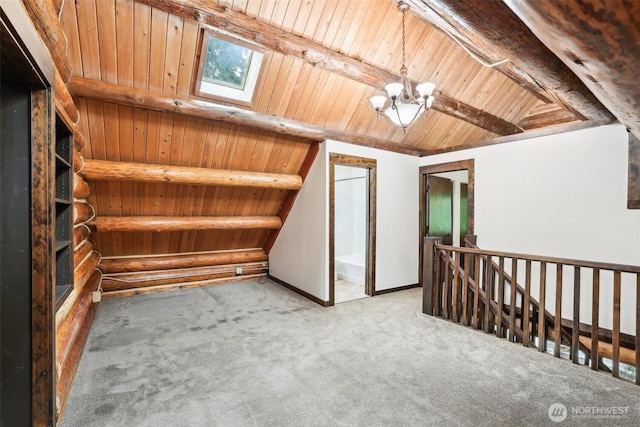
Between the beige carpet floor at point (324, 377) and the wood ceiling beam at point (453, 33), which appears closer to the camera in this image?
the beige carpet floor at point (324, 377)

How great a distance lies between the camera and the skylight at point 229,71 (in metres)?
3.10

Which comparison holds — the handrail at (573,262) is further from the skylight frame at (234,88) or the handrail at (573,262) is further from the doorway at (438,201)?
the skylight frame at (234,88)

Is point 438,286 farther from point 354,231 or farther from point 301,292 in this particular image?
point 354,231

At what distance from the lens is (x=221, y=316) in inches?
140

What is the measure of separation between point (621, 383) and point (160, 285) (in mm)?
5512

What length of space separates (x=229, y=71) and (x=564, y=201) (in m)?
4.47

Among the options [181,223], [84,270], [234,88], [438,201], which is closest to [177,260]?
[181,223]

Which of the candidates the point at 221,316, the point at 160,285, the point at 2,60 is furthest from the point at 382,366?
the point at 160,285

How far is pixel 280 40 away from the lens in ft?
9.49

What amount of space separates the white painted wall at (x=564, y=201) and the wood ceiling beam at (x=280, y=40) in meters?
1.41

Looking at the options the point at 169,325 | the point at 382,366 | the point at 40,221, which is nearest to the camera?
the point at 40,221

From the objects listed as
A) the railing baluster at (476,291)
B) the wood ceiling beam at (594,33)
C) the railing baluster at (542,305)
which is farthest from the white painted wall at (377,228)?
the wood ceiling beam at (594,33)

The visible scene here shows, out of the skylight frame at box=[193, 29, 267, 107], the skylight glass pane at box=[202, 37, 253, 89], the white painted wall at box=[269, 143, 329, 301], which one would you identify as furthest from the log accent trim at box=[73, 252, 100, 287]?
the white painted wall at box=[269, 143, 329, 301]

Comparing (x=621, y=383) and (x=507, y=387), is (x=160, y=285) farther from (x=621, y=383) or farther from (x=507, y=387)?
(x=621, y=383)
